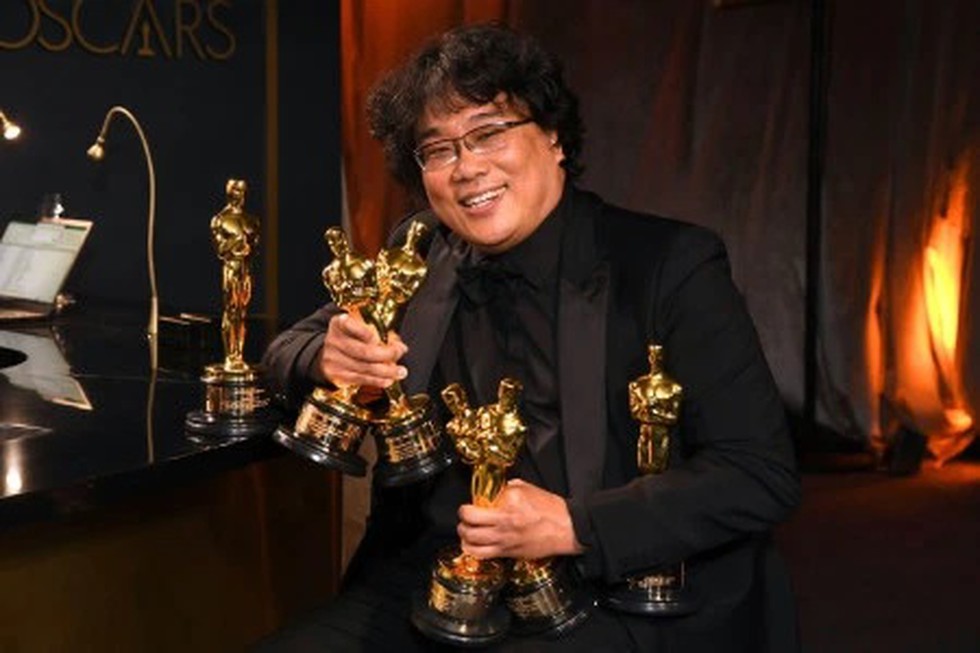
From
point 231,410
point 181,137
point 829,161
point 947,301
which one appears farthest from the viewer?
point 829,161

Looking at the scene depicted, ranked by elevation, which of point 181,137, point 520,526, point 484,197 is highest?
point 181,137

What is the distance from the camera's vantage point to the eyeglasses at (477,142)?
192 centimetres

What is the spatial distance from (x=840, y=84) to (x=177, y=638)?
362 centimetres

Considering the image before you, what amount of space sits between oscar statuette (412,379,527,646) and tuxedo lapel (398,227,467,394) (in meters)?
0.24

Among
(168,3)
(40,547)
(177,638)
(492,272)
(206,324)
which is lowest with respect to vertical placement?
(177,638)

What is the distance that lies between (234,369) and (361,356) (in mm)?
355

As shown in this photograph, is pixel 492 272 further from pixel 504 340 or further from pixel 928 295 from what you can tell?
pixel 928 295

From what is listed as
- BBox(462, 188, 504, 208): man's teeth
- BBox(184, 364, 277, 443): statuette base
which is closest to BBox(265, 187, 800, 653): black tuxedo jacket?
BBox(462, 188, 504, 208): man's teeth

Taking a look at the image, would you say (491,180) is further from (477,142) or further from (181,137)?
(181,137)

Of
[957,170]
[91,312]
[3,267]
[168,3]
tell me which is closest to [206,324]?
[91,312]

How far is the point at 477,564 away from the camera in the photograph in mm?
1729

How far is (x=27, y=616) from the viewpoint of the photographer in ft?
5.89

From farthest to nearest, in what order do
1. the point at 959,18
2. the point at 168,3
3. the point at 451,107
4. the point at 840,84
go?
the point at 840,84 < the point at 959,18 < the point at 168,3 < the point at 451,107

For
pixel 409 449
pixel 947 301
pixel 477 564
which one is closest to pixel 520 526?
pixel 477 564
